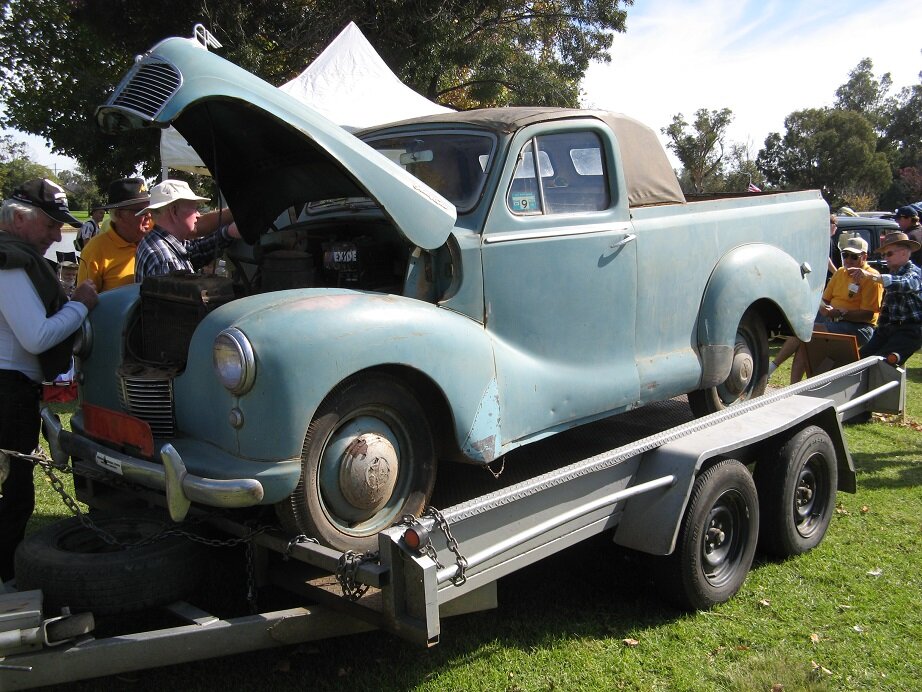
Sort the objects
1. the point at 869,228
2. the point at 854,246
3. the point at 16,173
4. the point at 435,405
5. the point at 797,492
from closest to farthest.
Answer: the point at 435,405
the point at 797,492
the point at 854,246
the point at 869,228
the point at 16,173

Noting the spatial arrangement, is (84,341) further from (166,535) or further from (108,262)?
(108,262)

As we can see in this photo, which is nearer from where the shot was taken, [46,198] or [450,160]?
[46,198]

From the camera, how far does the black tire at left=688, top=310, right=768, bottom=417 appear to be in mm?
4957

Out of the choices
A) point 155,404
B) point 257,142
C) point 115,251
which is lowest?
point 155,404

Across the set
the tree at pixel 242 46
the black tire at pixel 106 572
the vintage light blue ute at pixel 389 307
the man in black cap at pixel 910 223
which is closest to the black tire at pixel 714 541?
the vintage light blue ute at pixel 389 307

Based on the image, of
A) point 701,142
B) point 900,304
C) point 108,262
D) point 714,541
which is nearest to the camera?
point 714,541

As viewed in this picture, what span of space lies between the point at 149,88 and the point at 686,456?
2.68 metres

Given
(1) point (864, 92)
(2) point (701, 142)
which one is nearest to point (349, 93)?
(2) point (701, 142)

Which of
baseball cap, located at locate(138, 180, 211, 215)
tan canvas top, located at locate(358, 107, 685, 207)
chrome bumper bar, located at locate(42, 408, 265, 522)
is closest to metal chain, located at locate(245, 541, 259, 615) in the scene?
chrome bumper bar, located at locate(42, 408, 265, 522)

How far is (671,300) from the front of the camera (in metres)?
4.41

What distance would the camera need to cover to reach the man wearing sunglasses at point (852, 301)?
7.11m

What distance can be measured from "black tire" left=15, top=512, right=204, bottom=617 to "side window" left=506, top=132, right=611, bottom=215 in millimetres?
2104

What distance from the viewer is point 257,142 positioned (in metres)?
3.80

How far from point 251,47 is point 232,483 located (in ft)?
40.4
